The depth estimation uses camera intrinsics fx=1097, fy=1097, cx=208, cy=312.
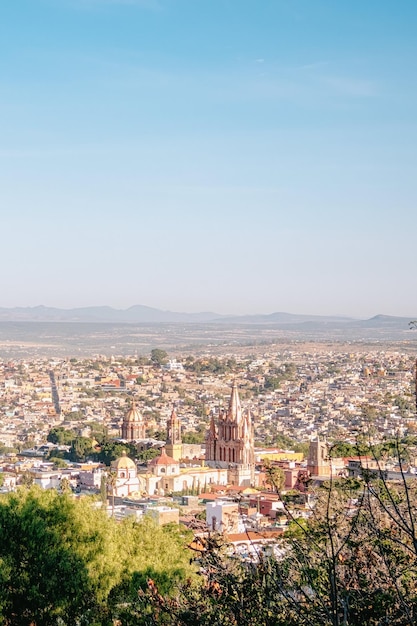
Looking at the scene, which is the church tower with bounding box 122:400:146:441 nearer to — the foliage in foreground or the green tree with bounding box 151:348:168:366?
the foliage in foreground

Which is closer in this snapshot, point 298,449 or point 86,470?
point 86,470

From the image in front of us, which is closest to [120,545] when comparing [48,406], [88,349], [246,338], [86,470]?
[86,470]

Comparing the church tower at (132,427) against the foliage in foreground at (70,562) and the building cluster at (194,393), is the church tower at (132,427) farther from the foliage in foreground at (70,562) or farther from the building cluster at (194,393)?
the foliage in foreground at (70,562)

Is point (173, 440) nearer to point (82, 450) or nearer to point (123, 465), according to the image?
point (82, 450)

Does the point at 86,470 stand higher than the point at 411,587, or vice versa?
the point at 411,587

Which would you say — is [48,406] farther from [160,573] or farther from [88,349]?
[88,349]

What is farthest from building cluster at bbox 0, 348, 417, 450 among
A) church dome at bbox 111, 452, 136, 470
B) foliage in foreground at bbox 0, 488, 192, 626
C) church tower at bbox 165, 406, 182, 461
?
foliage in foreground at bbox 0, 488, 192, 626

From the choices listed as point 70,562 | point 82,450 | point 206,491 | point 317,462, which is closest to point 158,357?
point 82,450

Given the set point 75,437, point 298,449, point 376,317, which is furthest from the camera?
point 376,317
